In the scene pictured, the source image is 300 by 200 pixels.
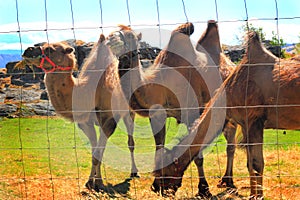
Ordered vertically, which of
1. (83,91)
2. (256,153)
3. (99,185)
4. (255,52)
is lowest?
(99,185)

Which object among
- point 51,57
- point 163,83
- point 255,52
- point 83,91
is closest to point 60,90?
point 83,91

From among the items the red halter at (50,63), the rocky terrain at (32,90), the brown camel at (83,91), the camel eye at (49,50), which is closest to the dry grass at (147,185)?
the brown camel at (83,91)

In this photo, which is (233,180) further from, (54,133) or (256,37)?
(54,133)

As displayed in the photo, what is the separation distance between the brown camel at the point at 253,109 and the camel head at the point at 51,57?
7.05 ft

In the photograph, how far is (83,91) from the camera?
6.68 metres

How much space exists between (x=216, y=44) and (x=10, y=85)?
726 inches

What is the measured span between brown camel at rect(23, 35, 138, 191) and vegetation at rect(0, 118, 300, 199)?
35 centimetres

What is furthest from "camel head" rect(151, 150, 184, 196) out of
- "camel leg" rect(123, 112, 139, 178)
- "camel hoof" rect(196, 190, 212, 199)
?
"camel leg" rect(123, 112, 139, 178)

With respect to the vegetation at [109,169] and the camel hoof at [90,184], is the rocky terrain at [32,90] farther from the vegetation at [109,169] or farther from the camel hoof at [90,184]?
the camel hoof at [90,184]

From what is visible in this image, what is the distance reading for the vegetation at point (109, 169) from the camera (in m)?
5.46

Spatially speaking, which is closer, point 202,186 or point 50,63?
point 202,186

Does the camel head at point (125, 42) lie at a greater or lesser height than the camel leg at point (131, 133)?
greater

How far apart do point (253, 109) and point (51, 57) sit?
3009 millimetres

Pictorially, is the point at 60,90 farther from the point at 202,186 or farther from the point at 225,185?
the point at 225,185
